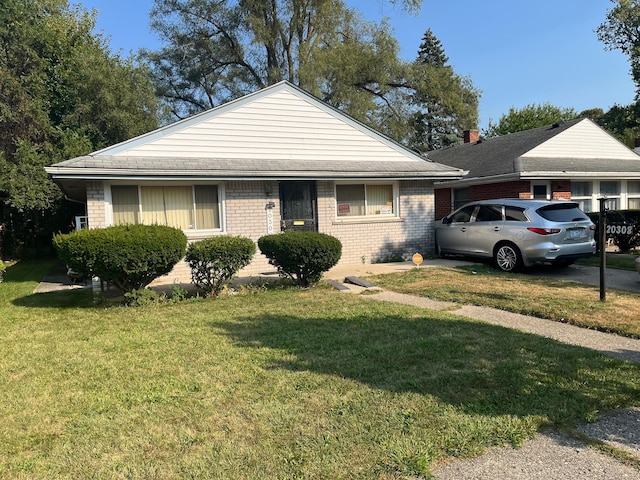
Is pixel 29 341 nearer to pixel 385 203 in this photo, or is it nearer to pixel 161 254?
pixel 161 254

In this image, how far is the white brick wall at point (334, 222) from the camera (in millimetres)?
11562

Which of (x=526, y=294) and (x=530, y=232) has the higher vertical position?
(x=530, y=232)

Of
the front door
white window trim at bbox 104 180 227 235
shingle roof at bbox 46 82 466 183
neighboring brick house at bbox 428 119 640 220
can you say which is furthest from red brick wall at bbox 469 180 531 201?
white window trim at bbox 104 180 227 235

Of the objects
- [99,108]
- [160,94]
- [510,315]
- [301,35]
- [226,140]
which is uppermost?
[301,35]

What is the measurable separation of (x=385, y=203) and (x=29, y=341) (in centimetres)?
1031

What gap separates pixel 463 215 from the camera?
12906 mm

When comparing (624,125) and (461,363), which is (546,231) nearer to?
(461,363)

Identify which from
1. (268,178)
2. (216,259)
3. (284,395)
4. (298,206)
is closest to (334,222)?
(298,206)

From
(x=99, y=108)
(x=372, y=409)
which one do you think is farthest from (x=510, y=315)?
(x=99, y=108)

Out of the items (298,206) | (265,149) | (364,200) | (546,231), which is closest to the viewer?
(546,231)

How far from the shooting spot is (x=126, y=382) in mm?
4422

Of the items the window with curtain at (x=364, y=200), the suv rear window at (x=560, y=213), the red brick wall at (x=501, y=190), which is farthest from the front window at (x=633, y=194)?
the window with curtain at (x=364, y=200)

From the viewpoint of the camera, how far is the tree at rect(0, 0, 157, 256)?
19641 mm

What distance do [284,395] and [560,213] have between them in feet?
30.2
